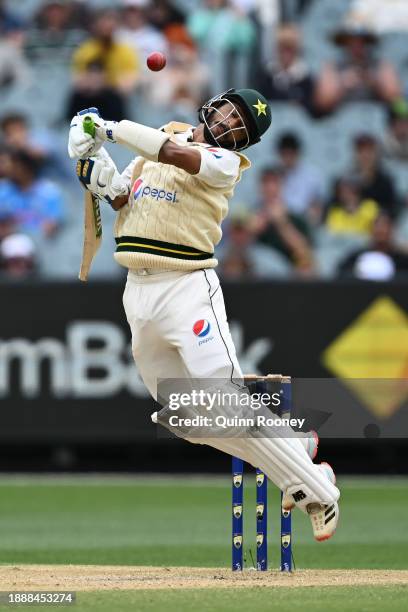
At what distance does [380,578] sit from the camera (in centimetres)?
708

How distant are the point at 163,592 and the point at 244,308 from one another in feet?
22.9

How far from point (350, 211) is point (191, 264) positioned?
786cm

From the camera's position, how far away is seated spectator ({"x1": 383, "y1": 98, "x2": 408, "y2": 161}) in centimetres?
1524

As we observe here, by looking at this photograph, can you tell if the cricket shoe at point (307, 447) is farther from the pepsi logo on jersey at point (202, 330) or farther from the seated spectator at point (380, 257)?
the seated spectator at point (380, 257)

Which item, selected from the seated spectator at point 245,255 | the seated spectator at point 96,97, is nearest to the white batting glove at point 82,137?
the seated spectator at point 245,255

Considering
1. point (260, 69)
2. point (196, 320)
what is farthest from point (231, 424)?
point (260, 69)

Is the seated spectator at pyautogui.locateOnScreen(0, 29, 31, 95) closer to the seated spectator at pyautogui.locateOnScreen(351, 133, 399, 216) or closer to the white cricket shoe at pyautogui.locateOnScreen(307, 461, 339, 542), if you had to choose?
the seated spectator at pyautogui.locateOnScreen(351, 133, 399, 216)

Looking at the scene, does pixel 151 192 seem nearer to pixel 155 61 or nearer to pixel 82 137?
pixel 82 137

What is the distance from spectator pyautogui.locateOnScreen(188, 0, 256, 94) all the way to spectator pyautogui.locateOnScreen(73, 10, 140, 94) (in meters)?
0.82

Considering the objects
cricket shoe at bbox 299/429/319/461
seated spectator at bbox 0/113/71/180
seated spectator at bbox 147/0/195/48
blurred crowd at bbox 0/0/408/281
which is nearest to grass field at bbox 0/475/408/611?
cricket shoe at bbox 299/429/319/461

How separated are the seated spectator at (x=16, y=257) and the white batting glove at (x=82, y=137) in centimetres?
681

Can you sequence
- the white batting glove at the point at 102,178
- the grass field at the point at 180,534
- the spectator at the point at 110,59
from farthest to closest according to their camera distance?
1. the spectator at the point at 110,59
2. the white batting glove at the point at 102,178
3. the grass field at the point at 180,534

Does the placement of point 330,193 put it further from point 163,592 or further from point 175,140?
point 163,592

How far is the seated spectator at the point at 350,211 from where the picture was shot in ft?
47.5
